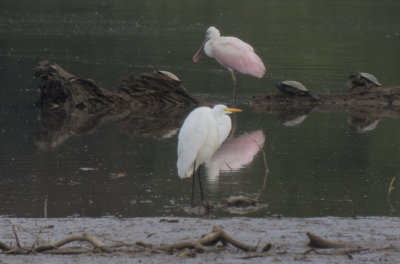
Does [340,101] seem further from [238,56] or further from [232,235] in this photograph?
[232,235]

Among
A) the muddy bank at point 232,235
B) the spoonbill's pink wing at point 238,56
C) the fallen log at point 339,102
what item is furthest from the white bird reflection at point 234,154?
the spoonbill's pink wing at point 238,56

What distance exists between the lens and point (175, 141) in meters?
12.5

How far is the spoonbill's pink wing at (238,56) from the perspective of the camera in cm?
1772

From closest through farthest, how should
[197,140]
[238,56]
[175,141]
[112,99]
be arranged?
Result: 1. [197,140]
2. [175,141]
3. [112,99]
4. [238,56]

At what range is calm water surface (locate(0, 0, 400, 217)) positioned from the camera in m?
8.89

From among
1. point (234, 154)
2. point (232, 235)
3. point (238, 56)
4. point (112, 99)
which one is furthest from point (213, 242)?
point (238, 56)

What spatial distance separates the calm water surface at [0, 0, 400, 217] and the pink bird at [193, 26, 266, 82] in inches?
19.5

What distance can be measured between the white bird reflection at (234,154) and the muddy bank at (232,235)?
2273mm

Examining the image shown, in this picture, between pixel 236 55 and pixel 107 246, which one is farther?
pixel 236 55

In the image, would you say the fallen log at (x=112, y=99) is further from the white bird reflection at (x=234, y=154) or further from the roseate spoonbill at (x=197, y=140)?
the roseate spoonbill at (x=197, y=140)

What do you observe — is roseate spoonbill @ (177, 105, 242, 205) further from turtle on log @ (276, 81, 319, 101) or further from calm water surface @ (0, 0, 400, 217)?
turtle on log @ (276, 81, 319, 101)

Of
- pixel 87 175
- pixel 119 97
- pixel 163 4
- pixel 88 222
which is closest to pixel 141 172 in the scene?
pixel 87 175

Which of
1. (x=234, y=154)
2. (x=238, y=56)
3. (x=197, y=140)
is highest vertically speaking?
(x=238, y=56)

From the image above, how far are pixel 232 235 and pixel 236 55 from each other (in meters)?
10.9
